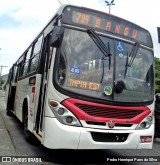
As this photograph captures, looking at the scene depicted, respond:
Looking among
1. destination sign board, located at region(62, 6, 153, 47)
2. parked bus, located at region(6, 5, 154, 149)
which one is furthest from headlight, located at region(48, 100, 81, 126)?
destination sign board, located at region(62, 6, 153, 47)

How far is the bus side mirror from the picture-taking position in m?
5.80

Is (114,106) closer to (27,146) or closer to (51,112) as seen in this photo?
(51,112)

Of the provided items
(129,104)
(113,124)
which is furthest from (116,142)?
(129,104)

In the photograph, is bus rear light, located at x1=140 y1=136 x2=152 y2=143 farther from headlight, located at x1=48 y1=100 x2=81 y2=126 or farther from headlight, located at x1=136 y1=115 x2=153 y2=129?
headlight, located at x1=48 y1=100 x2=81 y2=126

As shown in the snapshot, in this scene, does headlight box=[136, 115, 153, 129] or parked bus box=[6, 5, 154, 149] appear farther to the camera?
headlight box=[136, 115, 153, 129]

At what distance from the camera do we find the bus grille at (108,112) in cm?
587

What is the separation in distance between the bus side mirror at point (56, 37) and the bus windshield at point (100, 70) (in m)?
0.17

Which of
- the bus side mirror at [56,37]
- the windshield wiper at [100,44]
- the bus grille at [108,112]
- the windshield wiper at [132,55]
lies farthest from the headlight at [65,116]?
the windshield wiper at [132,55]

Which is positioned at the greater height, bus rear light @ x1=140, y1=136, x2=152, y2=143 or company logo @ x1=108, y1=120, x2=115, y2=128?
company logo @ x1=108, y1=120, x2=115, y2=128

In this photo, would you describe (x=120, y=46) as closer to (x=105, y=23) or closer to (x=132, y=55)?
(x=132, y=55)

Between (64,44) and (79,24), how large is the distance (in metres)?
Answer: 0.53

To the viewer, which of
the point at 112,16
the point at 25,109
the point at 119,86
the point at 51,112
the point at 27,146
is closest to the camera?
the point at 51,112

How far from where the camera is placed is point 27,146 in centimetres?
784

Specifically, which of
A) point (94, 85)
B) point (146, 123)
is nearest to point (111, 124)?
point (94, 85)
